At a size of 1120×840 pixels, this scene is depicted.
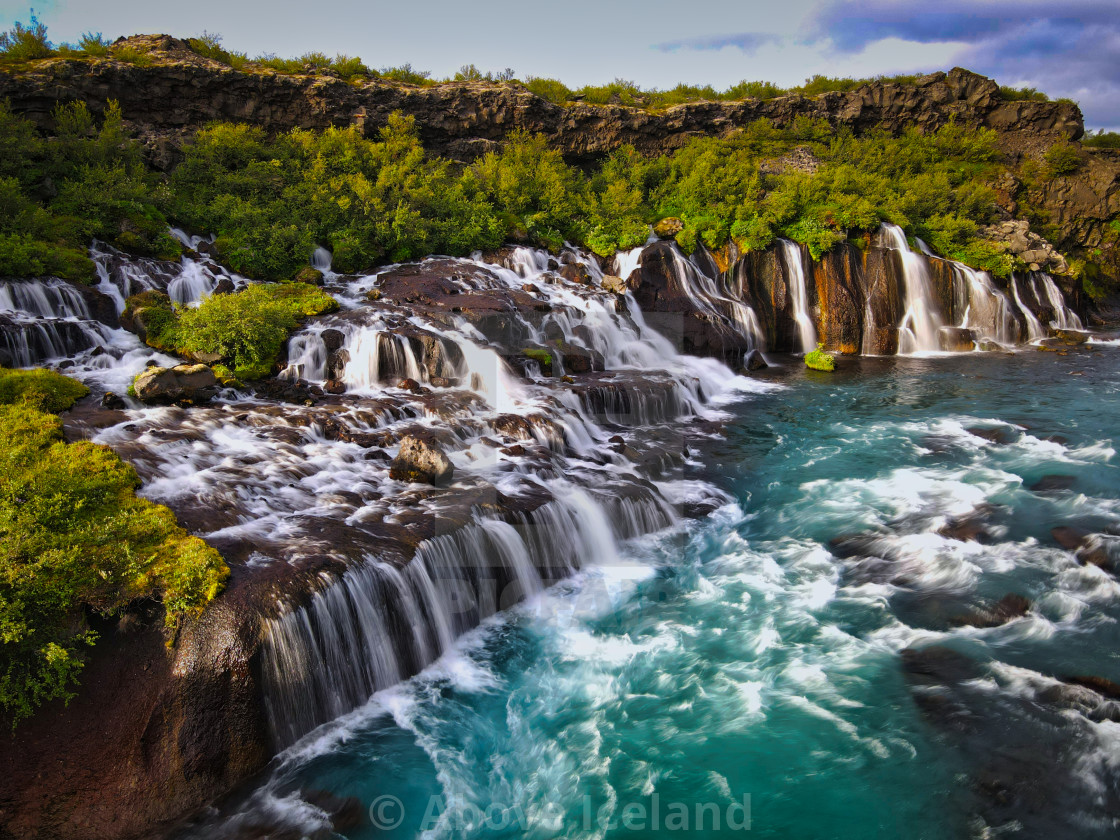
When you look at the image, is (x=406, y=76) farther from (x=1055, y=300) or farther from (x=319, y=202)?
(x=1055, y=300)

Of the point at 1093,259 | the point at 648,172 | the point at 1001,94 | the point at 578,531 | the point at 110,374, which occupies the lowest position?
the point at 578,531

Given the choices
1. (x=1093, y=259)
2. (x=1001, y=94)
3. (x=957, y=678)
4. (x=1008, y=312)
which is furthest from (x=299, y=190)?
(x=1001, y=94)

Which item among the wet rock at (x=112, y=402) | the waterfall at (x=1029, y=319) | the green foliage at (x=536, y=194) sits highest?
the green foliage at (x=536, y=194)

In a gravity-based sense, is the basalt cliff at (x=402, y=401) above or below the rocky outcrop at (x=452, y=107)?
below

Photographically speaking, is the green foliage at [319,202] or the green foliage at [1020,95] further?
the green foliage at [1020,95]

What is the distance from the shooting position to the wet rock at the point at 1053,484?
36.7 ft

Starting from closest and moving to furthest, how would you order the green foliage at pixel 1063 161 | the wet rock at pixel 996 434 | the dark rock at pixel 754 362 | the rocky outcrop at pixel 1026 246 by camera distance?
1. the wet rock at pixel 996 434
2. the dark rock at pixel 754 362
3. the rocky outcrop at pixel 1026 246
4. the green foliage at pixel 1063 161

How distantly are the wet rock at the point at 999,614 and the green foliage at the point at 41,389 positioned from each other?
14100 mm

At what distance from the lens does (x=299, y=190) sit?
Result: 803 inches

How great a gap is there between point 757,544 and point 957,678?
353 cm

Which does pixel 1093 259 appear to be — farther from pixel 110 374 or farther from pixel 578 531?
pixel 110 374

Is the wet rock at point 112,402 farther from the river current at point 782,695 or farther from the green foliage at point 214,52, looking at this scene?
the green foliage at point 214,52

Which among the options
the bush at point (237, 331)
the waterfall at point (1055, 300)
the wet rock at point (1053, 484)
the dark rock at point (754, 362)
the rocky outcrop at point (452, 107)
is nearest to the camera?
the wet rock at point (1053, 484)

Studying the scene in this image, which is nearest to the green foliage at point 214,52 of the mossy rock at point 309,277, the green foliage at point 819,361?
the mossy rock at point 309,277
